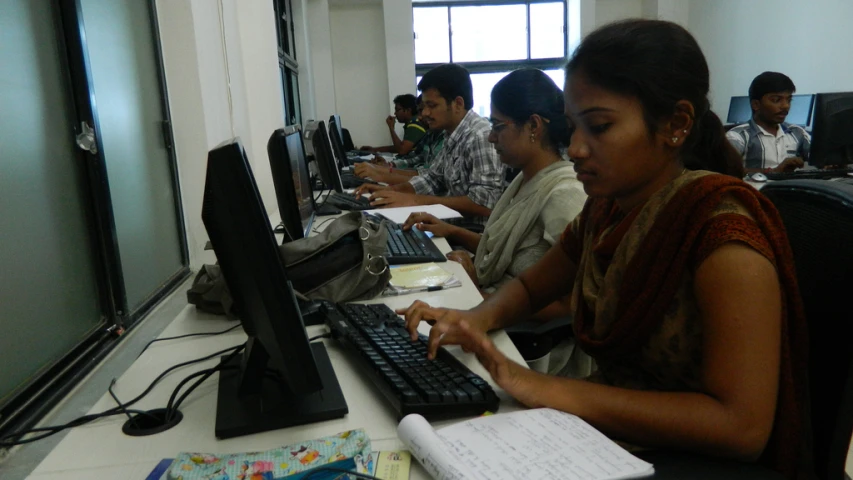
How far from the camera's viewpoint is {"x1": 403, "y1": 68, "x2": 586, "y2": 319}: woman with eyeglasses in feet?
5.18

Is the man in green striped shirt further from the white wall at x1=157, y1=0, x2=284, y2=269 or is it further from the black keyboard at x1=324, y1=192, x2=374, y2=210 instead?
the white wall at x1=157, y1=0, x2=284, y2=269

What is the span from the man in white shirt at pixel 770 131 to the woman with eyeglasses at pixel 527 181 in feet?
8.13

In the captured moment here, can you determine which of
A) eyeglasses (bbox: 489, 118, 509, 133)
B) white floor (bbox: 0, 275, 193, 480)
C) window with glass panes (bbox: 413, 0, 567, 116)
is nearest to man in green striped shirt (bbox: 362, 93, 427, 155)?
window with glass panes (bbox: 413, 0, 567, 116)

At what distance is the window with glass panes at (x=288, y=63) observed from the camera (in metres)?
4.83

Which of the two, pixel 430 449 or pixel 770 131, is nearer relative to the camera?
pixel 430 449

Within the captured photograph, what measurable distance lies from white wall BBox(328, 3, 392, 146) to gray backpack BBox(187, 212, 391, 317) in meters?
6.57

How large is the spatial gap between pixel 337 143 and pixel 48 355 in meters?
2.88

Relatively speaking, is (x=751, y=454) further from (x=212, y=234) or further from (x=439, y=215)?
(x=439, y=215)

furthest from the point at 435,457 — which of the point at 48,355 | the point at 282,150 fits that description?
the point at 282,150

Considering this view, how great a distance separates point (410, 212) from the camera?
232 cm

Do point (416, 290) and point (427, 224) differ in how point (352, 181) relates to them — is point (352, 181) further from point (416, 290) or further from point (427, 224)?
point (416, 290)

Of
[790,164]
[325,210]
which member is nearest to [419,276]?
[325,210]

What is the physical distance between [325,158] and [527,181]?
1.17 metres

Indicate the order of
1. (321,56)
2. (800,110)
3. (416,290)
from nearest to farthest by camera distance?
(416,290), (800,110), (321,56)
